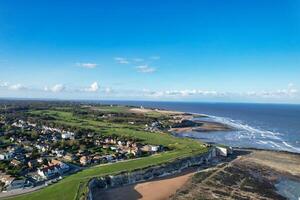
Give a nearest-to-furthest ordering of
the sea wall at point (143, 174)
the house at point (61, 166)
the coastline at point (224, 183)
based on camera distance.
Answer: the coastline at point (224, 183)
the sea wall at point (143, 174)
the house at point (61, 166)

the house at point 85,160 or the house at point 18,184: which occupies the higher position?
the house at point 85,160

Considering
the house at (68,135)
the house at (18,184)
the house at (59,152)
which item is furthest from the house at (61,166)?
the house at (68,135)

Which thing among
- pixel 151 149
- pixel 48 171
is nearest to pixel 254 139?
pixel 151 149

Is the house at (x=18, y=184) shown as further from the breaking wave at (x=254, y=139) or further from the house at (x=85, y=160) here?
the breaking wave at (x=254, y=139)

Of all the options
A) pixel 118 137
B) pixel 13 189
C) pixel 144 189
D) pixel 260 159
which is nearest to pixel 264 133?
pixel 260 159

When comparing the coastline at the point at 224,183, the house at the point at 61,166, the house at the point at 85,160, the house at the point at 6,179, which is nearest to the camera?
the coastline at the point at 224,183

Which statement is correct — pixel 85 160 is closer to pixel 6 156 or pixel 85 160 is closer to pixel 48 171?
pixel 48 171
